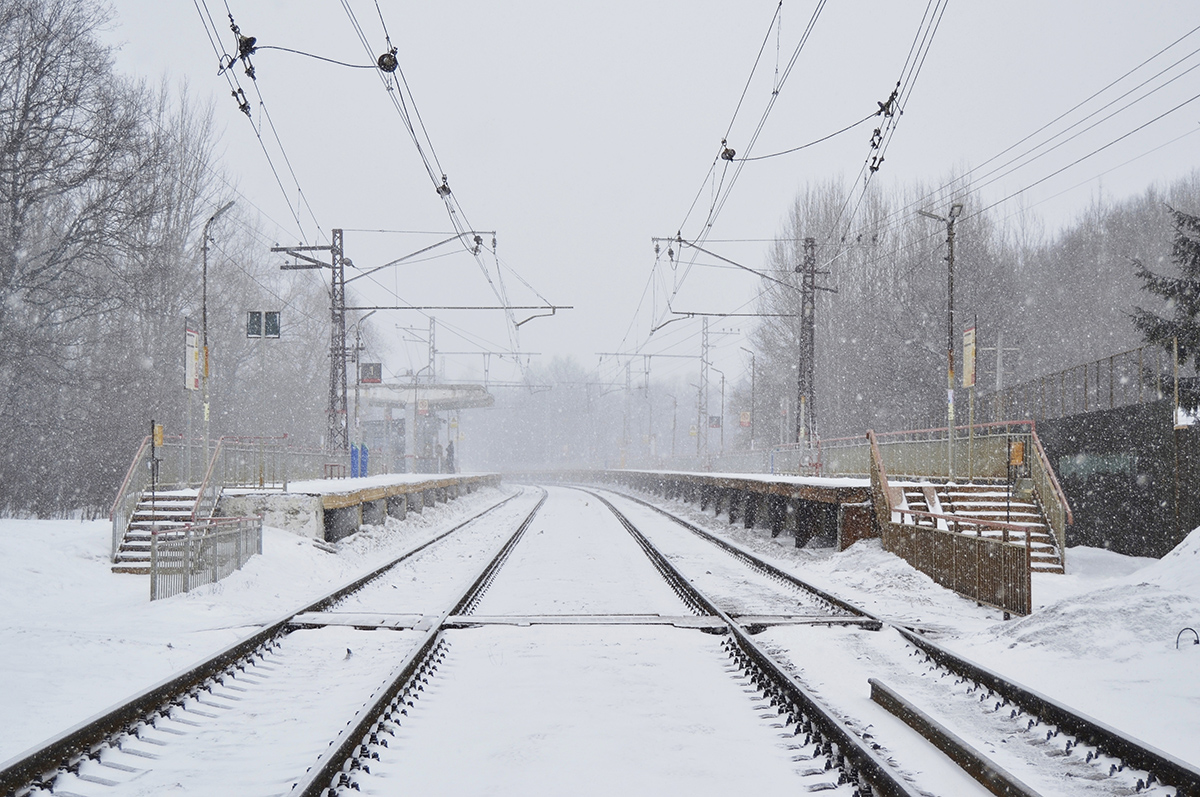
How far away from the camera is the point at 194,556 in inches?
455

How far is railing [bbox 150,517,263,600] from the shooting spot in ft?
35.9

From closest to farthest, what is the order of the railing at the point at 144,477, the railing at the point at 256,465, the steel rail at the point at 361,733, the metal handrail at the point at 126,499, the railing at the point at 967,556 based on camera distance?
the steel rail at the point at 361,733, the railing at the point at 967,556, the metal handrail at the point at 126,499, the railing at the point at 144,477, the railing at the point at 256,465

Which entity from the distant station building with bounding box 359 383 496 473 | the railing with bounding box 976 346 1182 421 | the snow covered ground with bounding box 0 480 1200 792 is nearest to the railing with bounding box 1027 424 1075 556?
the snow covered ground with bounding box 0 480 1200 792

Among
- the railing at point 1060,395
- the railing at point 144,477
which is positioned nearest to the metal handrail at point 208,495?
the railing at point 144,477

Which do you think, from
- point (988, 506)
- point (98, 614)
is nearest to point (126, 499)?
point (98, 614)

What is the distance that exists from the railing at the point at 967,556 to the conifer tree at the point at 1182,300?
1065 centimetres

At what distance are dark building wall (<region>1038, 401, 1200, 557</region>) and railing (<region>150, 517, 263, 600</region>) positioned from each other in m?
17.1

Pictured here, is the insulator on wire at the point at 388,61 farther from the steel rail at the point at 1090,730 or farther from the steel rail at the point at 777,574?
the steel rail at the point at 1090,730

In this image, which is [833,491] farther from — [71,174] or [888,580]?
[71,174]

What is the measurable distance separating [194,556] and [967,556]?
33.5ft

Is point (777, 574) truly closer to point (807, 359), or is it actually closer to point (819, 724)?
point (819, 724)

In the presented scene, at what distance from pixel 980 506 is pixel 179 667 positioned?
14.1m

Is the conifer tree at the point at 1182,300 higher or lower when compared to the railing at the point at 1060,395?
higher

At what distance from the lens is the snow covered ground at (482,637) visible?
247 inches
